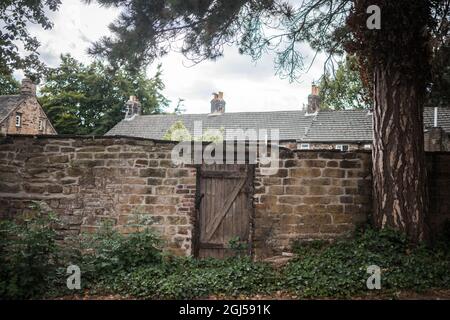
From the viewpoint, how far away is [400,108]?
21.2 feet

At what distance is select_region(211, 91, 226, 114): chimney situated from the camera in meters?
31.1

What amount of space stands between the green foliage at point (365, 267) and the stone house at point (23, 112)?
91.5ft

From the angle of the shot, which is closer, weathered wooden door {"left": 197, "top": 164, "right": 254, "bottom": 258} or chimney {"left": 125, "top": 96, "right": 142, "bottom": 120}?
weathered wooden door {"left": 197, "top": 164, "right": 254, "bottom": 258}

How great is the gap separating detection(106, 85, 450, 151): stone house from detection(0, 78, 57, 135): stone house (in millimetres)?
6320

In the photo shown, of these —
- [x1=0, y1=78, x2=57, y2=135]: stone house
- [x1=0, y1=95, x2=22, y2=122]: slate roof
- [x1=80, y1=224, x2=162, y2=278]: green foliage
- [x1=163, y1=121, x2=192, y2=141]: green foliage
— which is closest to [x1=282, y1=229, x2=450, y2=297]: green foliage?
[x1=80, y1=224, x2=162, y2=278]: green foliage

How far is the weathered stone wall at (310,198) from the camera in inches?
291

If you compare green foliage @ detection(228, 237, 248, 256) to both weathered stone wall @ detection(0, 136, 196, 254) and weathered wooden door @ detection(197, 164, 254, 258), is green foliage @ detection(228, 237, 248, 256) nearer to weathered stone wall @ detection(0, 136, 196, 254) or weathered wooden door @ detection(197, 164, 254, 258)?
weathered wooden door @ detection(197, 164, 254, 258)

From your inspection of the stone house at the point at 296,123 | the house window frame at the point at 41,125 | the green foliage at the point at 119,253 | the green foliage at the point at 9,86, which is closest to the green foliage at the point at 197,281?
the green foliage at the point at 119,253

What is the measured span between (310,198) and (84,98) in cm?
3040

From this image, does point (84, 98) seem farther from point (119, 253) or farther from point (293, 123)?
point (119, 253)

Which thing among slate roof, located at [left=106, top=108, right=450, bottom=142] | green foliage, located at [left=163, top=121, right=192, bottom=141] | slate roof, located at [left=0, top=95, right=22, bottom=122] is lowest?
green foliage, located at [left=163, top=121, right=192, bottom=141]

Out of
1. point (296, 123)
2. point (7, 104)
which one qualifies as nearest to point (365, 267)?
point (296, 123)
